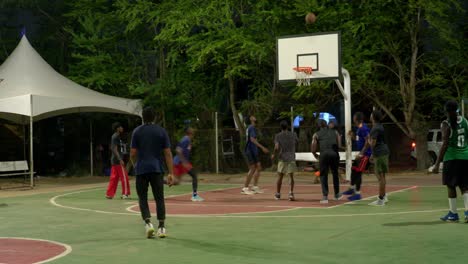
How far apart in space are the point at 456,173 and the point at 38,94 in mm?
17509

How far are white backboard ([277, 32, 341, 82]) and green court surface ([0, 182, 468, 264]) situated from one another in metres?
7.78

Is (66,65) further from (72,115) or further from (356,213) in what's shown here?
(356,213)

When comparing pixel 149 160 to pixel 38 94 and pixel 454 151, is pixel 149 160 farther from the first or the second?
pixel 38 94

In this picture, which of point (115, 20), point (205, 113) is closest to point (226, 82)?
point (205, 113)

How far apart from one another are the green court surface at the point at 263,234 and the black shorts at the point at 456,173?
0.77 meters

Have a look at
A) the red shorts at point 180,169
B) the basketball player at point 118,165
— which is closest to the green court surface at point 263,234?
the red shorts at point 180,169

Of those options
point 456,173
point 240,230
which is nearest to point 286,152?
point 240,230

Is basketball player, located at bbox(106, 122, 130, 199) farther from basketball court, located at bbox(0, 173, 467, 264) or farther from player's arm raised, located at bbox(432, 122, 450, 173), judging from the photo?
player's arm raised, located at bbox(432, 122, 450, 173)

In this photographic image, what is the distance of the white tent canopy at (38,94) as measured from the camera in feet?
79.7

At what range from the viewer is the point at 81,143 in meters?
36.5

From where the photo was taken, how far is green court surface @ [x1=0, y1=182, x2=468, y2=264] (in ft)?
30.1

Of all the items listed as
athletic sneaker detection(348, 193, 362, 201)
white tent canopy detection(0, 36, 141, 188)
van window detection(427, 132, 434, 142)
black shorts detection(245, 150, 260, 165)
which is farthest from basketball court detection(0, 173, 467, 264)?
van window detection(427, 132, 434, 142)

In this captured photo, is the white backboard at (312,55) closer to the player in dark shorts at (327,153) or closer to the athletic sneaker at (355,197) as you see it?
the athletic sneaker at (355,197)

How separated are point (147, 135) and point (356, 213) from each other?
4997 millimetres
